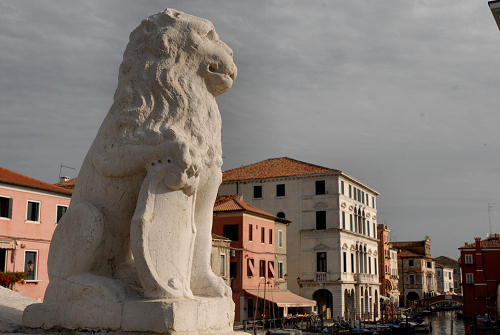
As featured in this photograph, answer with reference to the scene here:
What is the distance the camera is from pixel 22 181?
22.3 m

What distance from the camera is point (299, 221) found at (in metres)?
41.0

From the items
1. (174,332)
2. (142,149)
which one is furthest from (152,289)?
(142,149)

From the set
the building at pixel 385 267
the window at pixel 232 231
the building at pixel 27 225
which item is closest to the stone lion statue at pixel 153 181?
the building at pixel 27 225

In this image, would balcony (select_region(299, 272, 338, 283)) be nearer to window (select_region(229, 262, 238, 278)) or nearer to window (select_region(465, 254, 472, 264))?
window (select_region(229, 262, 238, 278))

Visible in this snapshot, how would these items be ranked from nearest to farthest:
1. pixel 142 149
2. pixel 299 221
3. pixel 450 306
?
pixel 142 149 → pixel 299 221 → pixel 450 306

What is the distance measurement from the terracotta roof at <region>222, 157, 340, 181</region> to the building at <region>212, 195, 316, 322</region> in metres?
7.51

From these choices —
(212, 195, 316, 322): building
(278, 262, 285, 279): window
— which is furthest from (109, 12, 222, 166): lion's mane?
(278, 262, 285, 279): window

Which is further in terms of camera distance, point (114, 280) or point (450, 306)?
point (450, 306)

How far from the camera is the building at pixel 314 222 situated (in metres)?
39.8

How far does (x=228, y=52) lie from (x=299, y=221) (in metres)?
37.2

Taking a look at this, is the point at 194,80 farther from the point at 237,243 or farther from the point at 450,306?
the point at 450,306

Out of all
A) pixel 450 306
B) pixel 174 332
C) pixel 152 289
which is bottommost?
pixel 450 306

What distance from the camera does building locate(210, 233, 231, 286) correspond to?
88.8ft

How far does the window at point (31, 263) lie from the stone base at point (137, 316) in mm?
18918
